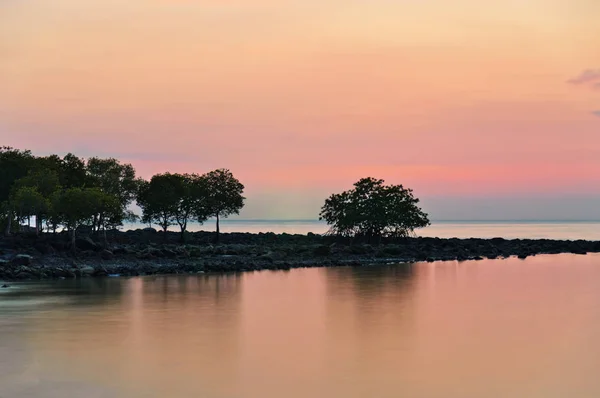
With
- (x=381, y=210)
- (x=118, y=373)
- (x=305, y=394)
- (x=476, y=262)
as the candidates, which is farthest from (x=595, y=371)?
(x=381, y=210)

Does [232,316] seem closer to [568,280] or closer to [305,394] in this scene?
[305,394]

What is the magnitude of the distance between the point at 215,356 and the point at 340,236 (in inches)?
2399

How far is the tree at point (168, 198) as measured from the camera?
80.9 m

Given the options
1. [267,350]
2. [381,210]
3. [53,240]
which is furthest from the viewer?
[381,210]

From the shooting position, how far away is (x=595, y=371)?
1830 cm

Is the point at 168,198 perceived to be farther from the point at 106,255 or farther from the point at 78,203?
the point at 106,255

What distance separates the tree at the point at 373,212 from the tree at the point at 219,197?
429 inches

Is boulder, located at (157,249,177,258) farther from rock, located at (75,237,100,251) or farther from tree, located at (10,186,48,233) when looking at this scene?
tree, located at (10,186,48,233)

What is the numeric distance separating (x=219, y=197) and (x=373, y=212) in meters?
19.1

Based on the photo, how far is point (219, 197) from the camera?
84.5 meters

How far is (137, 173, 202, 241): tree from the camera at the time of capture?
266 ft

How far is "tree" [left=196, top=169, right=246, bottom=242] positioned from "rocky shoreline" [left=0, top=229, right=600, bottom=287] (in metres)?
9.27

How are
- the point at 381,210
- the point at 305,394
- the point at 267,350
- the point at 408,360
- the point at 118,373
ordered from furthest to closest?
the point at 381,210
the point at 267,350
the point at 408,360
the point at 118,373
the point at 305,394

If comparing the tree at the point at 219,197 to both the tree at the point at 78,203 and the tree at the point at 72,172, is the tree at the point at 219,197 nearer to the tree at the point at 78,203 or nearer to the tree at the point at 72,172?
the tree at the point at 72,172
